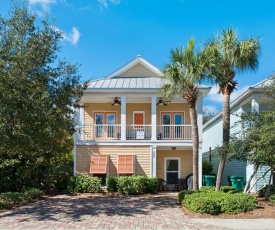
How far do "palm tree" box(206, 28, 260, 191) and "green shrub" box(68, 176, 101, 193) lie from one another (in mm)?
6888

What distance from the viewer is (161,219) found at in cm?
927

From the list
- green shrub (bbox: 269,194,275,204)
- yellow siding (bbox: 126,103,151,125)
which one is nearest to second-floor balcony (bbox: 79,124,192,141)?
yellow siding (bbox: 126,103,151,125)

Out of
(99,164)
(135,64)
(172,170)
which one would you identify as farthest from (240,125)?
(99,164)

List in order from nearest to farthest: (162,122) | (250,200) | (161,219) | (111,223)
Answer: (111,223), (161,219), (250,200), (162,122)

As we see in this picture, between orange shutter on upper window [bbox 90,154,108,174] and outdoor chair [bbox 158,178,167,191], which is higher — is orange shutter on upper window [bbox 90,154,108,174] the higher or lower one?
the higher one

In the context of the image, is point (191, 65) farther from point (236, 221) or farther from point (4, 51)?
point (4, 51)

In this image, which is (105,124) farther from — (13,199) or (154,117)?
(13,199)

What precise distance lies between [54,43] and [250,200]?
9.18 meters

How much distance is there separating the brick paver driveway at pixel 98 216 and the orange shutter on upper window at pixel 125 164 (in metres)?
4.25

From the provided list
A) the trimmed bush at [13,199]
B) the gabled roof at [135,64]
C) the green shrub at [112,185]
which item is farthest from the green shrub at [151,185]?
the gabled roof at [135,64]

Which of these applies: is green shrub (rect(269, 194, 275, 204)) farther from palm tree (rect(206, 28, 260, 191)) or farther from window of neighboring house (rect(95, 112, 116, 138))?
window of neighboring house (rect(95, 112, 116, 138))

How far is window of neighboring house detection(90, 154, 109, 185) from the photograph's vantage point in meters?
17.0

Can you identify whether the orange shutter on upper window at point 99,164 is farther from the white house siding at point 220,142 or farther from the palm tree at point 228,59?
the palm tree at point 228,59

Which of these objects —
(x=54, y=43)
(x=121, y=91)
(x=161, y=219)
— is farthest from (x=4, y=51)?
(x=121, y=91)
